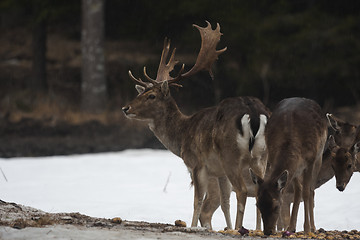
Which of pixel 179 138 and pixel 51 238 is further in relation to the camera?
pixel 179 138

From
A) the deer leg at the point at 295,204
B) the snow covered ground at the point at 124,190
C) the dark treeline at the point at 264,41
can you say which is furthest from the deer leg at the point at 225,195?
the dark treeline at the point at 264,41

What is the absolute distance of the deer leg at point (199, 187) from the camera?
7453 mm

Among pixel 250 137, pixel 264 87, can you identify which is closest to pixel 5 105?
pixel 264 87

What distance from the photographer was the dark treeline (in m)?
17.3

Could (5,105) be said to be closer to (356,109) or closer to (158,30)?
(158,30)

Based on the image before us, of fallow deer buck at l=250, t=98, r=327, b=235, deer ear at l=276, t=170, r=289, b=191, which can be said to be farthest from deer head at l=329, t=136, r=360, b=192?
deer ear at l=276, t=170, r=289, b=191

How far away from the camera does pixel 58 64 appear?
23562mm

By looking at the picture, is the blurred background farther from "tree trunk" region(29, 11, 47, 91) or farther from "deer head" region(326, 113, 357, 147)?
"deer head" region(326, 113, 357, 147)

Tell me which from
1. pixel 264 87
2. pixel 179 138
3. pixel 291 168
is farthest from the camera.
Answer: pixel 264 87

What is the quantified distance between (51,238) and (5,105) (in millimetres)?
13391

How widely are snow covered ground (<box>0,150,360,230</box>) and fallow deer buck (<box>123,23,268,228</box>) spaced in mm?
992

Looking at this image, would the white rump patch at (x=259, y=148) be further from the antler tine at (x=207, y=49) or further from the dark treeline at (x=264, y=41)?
the dark treeline at (x=264, y=41)

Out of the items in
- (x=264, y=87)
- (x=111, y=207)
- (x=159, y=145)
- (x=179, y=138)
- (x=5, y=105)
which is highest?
(x=264, y=87)

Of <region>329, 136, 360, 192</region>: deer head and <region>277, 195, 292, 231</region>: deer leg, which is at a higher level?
<region>329, 136, 360, 192</region>: deer head
